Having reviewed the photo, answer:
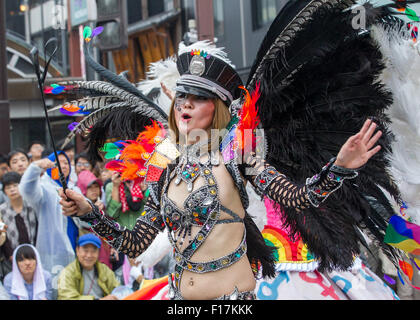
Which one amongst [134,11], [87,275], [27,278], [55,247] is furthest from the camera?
[134,11]

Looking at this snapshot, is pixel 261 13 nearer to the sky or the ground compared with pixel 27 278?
nearer to the sky

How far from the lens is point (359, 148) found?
7.98 feet

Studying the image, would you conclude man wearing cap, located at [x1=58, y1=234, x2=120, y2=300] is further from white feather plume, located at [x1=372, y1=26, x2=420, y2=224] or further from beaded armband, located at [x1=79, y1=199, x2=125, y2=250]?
white feather plume, located at [x1=372, y1=26, x2=420, y2=224]

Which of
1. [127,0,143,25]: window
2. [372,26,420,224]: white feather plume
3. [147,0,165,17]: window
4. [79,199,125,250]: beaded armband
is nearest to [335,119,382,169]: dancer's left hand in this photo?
[372,26,420,224]: white feather plume

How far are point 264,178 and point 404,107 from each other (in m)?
0.86

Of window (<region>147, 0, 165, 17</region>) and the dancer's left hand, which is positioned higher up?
window (<region>147, 0, 165, 17</region>)

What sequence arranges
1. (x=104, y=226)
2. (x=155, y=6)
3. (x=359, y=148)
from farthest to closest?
(x=155, y=6), (x=104, y=226), (x=359, y=148)

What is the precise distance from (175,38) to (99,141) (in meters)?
8.86

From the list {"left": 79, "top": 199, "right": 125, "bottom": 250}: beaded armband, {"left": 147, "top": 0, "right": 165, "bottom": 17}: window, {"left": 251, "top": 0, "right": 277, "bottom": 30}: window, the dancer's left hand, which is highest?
{"left": 147, "top": 0, "right": 165, "bottom": 17}: window

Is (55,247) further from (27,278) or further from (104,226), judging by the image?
(104,226)

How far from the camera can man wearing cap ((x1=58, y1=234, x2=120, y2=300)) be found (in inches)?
209

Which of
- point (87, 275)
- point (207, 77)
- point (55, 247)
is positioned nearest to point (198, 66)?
point (207, 77)

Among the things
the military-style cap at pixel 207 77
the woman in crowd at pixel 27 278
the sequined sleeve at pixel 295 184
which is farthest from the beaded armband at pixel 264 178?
the woman in crowd at pixel 27 278

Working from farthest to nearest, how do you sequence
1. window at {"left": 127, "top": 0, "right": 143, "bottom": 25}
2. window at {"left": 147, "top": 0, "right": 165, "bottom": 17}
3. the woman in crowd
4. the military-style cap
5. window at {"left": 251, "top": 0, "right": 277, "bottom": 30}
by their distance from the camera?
window at {"left": 127, "top": 0, "right": 143, "bottom": 25}, window at {"left": 147, "top": 0, "right": 165, "bottom": 17}, window at {"left": 251, "top": 0, "right": 277, "bottom": 30}, the woman in crowd, the military-style cap
